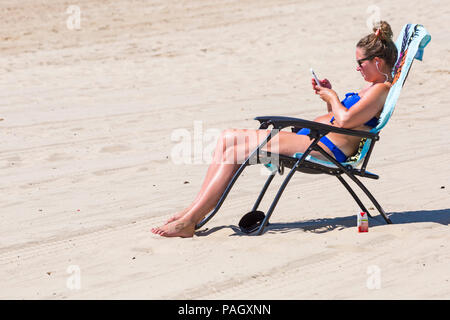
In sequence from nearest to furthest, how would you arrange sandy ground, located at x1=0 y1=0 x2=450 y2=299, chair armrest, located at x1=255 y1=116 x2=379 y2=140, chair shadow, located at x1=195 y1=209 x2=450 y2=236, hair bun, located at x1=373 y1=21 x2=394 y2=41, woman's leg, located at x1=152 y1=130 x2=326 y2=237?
sandy ground, located at x1=0 y1=0 x2=450 y2=299 → chair armrest, located at x1=255 y1=116 x2=379 y2=140 → woman's leg, located at x1=152 y1=130 x2=326 y2=237 → hair bun, located at x1=373 y1=21 x2=394 y2=41 → chair shadow, located at x1=195 y1=209 x2=450 y2=236

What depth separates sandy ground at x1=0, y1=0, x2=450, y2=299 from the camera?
4.91m

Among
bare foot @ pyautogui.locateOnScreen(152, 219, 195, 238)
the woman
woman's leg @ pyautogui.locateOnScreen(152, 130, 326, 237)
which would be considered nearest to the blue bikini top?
the woman

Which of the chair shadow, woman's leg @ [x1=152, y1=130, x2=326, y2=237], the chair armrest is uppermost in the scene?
the chair armrest

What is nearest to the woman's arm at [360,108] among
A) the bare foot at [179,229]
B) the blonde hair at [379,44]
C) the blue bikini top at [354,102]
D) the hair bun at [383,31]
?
the blue bikini top at [354,102]

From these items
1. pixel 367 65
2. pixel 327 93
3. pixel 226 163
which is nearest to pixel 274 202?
pixel 226 163

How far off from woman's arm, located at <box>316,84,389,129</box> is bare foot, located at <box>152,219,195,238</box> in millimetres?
1222

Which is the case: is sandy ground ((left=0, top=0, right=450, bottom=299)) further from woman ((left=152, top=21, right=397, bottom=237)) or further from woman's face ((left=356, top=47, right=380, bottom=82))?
woman's face ((left=356, top=47, right=380, bottom=82))

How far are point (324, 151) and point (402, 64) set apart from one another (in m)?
0.85

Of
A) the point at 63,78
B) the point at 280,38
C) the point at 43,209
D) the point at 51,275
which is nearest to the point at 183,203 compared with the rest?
the point at 43,209

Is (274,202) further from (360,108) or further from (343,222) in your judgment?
(360,108)

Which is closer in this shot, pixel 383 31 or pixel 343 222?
pixel 383 31

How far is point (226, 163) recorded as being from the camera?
5512 millimetres

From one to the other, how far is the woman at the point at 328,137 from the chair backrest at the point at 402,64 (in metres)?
0.05

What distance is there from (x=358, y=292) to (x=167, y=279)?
1111mm
